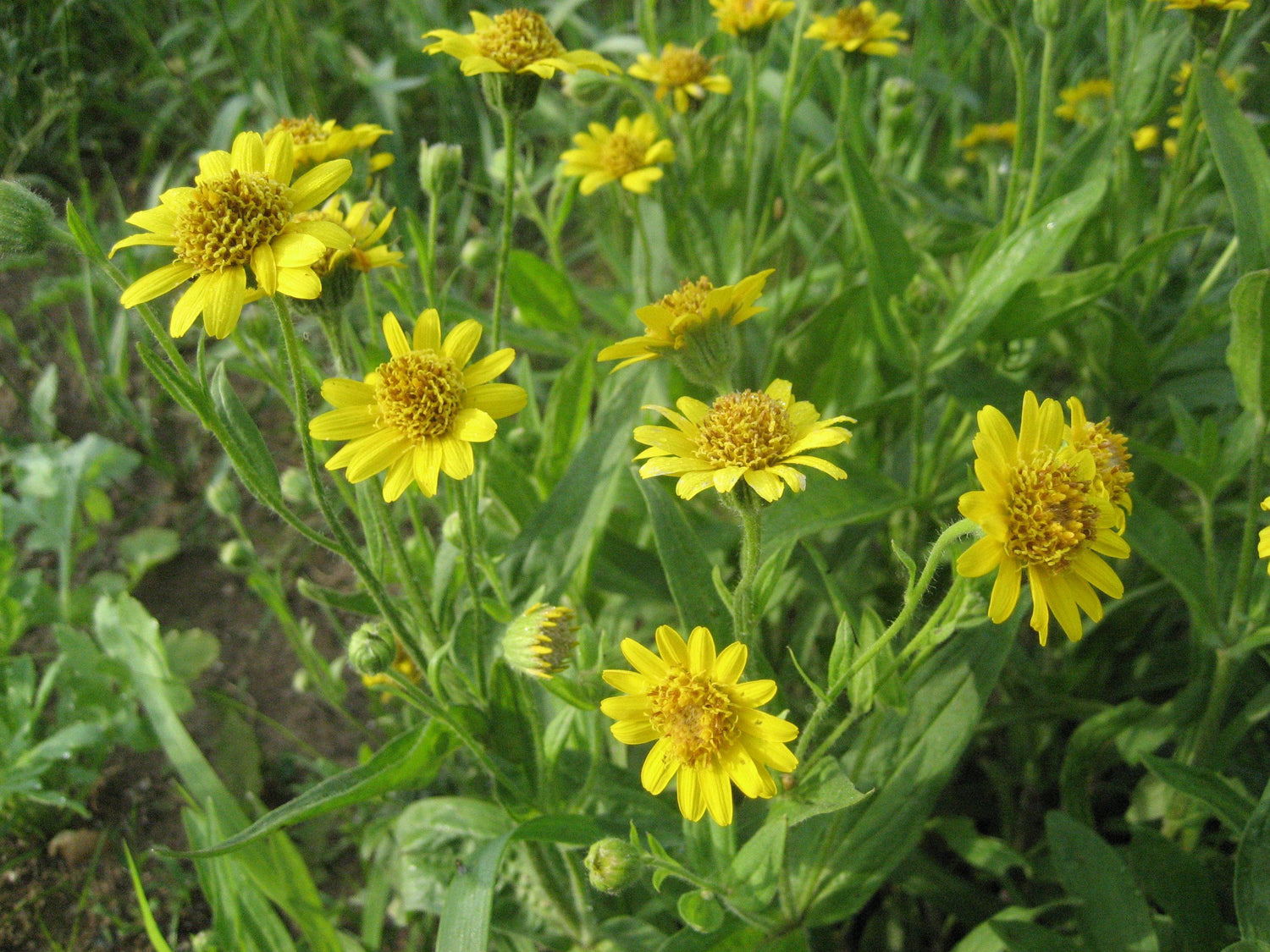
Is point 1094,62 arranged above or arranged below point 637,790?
above

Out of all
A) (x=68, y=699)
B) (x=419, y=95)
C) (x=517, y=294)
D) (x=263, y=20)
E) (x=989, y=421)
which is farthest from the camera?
(x=419, y=95)

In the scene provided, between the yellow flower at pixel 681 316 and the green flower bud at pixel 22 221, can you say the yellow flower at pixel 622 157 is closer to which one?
the yellow flower at pixel 681 316

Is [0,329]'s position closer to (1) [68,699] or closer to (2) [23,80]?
(2) [23,80]

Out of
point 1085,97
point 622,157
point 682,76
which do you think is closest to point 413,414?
point 622,157

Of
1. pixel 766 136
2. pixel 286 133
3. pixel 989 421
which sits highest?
pixel 286 133

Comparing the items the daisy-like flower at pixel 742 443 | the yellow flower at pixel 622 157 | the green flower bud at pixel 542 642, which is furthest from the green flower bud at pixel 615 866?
the yellow flower at pixel 622 157

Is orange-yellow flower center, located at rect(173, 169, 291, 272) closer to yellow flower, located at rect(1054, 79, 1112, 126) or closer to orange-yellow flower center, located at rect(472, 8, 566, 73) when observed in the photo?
orange-yellow flower center, located at rect(472, 8, 566, 73)

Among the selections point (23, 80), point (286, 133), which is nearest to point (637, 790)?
point (286, 133)

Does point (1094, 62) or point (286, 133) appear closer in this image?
point (286, 133)
